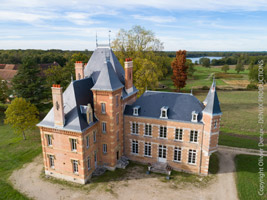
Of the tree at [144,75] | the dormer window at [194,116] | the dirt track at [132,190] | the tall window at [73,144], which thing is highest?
the tree at [144,75]

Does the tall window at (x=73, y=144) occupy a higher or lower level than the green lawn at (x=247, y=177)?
higher

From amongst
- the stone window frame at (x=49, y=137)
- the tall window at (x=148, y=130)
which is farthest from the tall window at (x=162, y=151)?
the stone window frame at (x=49, y=137)

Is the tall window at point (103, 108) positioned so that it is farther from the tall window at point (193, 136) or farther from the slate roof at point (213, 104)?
the slate roof at point (213, 104)

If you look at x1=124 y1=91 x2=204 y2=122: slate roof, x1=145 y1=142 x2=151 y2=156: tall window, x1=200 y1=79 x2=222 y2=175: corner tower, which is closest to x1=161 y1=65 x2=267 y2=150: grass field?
x1=200 y1=79 x2=222 y2=175: corner tower

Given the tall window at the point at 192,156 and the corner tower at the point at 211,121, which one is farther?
the tall window at the point at 192,156

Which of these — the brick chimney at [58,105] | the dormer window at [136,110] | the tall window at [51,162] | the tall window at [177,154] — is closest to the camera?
the brick chimney at [58,105]
